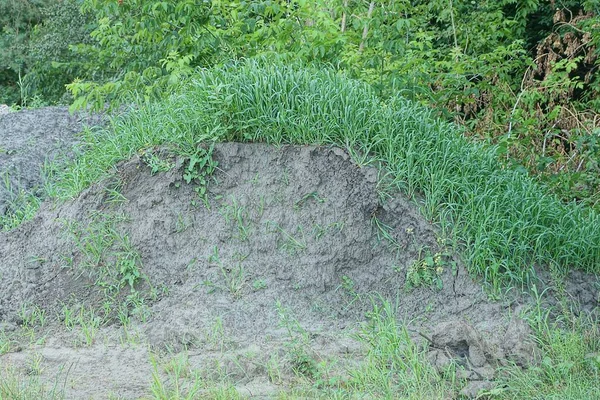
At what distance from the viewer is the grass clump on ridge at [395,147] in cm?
568

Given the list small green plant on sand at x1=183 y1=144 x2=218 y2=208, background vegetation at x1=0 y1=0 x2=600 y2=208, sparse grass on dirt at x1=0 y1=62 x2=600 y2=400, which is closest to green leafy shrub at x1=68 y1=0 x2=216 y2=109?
background vegetation at x1=0 y1=0 x2=600 y2=208

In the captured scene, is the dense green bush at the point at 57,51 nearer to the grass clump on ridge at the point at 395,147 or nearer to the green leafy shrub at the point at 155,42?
the green leafy shrub at the point at 155,42

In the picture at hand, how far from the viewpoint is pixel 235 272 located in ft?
18.4

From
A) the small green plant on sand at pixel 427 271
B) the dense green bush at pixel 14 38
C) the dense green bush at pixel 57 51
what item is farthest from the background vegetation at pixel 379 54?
the dense green bush at pixel 14 38

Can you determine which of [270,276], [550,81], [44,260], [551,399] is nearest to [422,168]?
[270,276]

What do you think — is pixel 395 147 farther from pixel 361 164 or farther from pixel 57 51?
pixel 57 51

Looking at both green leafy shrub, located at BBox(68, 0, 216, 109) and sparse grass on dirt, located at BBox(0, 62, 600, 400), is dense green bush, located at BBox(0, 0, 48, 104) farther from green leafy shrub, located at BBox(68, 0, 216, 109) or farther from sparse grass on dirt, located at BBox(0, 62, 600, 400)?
sparse grass on dirt, located at BBox(0, 62, 600, 400)

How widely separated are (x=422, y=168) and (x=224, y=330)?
1.86m

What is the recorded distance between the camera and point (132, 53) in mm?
8133

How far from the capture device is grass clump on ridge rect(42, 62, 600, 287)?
5676 mm

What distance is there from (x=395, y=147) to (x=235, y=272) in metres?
1.48

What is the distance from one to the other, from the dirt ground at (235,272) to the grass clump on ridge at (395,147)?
0.50ft

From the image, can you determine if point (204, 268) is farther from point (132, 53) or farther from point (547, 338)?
point (132, 53)

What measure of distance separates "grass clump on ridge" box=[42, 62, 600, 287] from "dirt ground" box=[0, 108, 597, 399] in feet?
0.50
